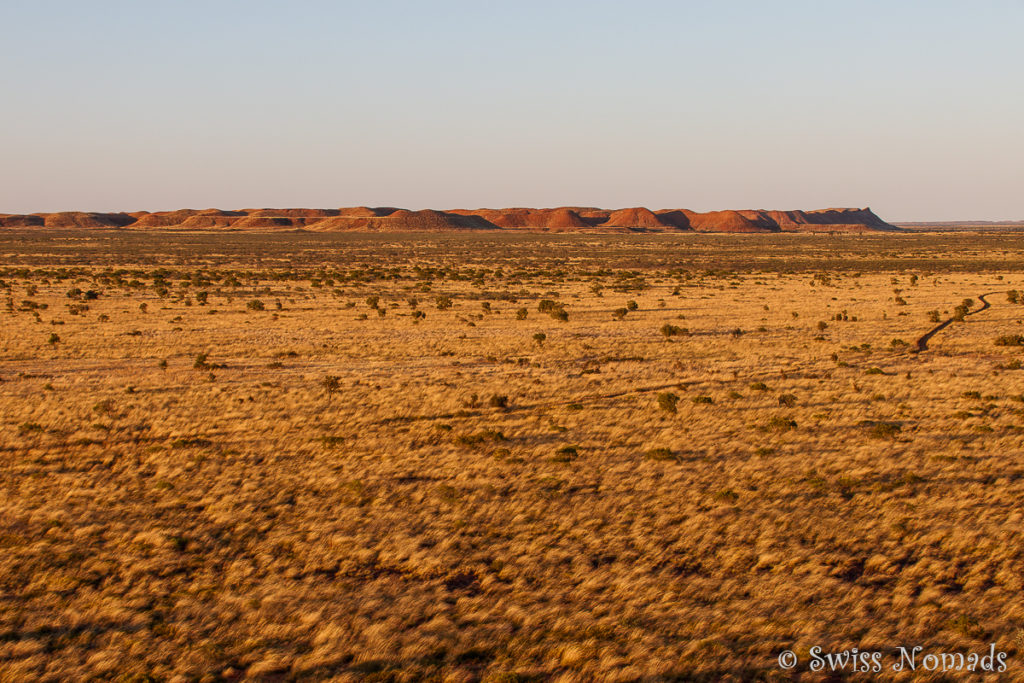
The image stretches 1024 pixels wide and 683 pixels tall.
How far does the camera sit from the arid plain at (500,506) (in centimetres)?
775

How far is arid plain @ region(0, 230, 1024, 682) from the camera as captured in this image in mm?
7750

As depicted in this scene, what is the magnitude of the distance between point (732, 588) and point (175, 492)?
27.4ft

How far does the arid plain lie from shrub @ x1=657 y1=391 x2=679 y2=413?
80mm

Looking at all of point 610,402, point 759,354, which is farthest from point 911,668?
point 759,354

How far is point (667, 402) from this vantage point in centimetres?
1686

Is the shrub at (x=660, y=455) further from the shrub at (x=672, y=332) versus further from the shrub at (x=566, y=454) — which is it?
the shrub at (x=672, y=332)

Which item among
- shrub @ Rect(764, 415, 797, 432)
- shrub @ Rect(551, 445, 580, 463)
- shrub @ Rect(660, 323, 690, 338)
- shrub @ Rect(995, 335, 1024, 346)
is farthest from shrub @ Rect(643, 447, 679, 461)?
shrub @ Rect(995, 335, 1024, 346)

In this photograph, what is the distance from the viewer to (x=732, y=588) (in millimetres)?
8828

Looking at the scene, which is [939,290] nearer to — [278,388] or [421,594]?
[278,388]

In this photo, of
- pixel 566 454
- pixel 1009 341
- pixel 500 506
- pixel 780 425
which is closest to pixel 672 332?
pixel 1009 341

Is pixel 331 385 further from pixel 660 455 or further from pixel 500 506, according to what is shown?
pixel 660 455

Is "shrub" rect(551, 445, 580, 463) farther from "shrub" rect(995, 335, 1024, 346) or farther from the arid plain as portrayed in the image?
"shrub" rect(995, 335, 1024, 346)

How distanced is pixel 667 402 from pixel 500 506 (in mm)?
6623

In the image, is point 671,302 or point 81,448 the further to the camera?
point 671,302
